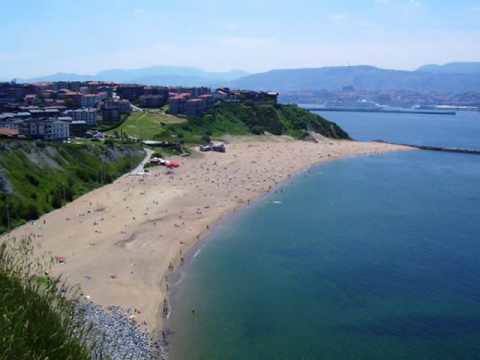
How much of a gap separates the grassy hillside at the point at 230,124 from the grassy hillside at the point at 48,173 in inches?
627

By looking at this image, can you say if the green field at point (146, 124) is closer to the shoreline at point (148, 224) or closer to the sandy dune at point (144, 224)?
the sandy dune at point (144, 224)

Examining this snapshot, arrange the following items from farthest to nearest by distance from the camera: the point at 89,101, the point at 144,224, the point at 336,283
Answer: the point at 89,101 < the point at 144,224 < the point at 336,283

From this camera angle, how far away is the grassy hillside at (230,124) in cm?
7512

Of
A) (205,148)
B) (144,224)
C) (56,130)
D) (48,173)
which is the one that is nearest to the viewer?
Result: (144,224)

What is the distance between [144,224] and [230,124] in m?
52.8

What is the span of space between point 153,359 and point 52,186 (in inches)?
1009

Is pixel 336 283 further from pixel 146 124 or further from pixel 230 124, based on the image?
pixel 230 124

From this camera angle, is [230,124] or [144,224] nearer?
[144,224]

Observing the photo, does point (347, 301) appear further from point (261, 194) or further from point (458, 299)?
point (261, 194)

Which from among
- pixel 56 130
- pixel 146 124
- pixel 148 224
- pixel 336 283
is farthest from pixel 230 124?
pixel 336 283

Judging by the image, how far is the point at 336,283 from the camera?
2964 cm

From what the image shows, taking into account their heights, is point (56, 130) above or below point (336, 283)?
above

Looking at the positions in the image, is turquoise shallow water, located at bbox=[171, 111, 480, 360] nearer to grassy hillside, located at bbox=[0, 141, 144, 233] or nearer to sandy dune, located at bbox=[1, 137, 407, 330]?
sandy dune, located at bbox=[1, 137, 407, 330]

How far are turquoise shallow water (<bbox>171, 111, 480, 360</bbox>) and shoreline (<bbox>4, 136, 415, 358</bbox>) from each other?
148 centimetres
